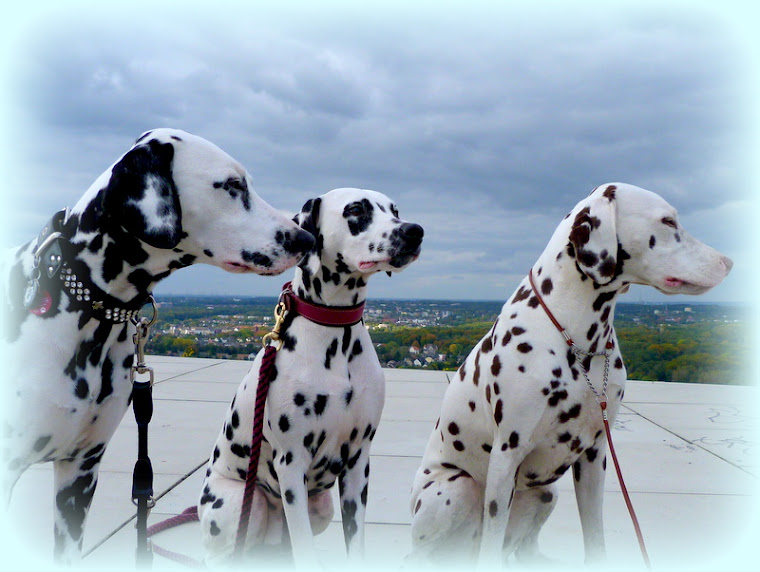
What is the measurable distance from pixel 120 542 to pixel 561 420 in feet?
8.66

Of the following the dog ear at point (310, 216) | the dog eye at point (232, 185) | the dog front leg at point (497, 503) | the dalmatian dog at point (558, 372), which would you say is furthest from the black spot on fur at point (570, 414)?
the dog eye at point (232, 185)

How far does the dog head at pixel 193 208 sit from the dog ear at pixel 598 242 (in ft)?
4.08

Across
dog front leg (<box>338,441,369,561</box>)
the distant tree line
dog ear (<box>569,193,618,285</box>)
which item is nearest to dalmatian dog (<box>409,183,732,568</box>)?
dog ear (<box>569,193,618,285</box>)

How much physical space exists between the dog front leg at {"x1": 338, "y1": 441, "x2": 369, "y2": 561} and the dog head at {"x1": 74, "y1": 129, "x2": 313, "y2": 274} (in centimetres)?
107

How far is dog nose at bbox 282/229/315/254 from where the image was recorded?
2.79 m

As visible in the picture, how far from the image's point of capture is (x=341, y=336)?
3.15 meters

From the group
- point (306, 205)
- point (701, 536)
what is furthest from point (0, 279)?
point (701, 536)

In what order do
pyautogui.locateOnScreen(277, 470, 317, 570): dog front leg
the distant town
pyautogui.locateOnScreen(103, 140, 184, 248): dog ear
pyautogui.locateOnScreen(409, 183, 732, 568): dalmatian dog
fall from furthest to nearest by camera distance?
1. the distant town
2. pyautogui.locateOnScreen(409, 183, 732, 568): dalmatian dog
3. pyautogui.locateOnScreen(277, 470, 317, 570): dog front leg
4. pyautogui.locateOnScreen(103, 140, 184, 248): dog ear

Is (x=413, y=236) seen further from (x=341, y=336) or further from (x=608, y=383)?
(x=608, y=383)

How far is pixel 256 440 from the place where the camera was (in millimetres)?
3031

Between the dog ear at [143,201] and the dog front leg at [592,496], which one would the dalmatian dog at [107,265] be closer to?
the dog ear at [143,201]

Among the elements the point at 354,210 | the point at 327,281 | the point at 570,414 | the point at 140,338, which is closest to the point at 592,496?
the point at 570,414

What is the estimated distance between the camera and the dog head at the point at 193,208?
2.59m

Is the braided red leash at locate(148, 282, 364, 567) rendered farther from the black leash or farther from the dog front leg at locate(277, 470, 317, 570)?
the black leash
